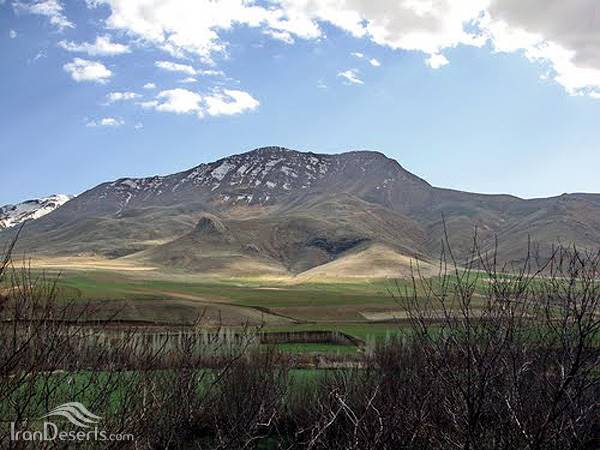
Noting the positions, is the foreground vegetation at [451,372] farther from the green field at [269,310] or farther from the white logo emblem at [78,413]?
the green field at [269,310]

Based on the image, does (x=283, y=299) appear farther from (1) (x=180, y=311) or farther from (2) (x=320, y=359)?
(2) (x=320, y=359)

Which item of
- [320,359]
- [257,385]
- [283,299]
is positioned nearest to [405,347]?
[257,385]

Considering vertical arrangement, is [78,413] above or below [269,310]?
above

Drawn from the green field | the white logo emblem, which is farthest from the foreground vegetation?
the green field

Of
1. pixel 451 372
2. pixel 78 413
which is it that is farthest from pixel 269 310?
pixel 451 372

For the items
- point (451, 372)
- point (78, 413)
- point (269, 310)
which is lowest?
point (269, 310)

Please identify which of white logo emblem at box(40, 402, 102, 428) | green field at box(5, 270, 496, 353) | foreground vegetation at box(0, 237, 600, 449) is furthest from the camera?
green field at box(5, 270, 496, 353)

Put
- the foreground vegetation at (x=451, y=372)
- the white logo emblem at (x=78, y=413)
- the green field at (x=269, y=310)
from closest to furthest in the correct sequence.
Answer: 1. the foreground vegetation at (x=451, y=372)
2. the white logo emblem at (x=78, y=413)
3. the green field at (x=269, y=310)

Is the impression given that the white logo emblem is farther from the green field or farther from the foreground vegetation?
the green field

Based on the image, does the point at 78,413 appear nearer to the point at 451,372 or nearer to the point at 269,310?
the point at 451,372

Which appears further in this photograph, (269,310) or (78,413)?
(269,310)

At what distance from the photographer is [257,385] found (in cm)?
2661

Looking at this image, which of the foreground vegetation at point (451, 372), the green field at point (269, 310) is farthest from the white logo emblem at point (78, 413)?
the green field at point (269, 310)

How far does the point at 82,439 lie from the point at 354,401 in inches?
825
